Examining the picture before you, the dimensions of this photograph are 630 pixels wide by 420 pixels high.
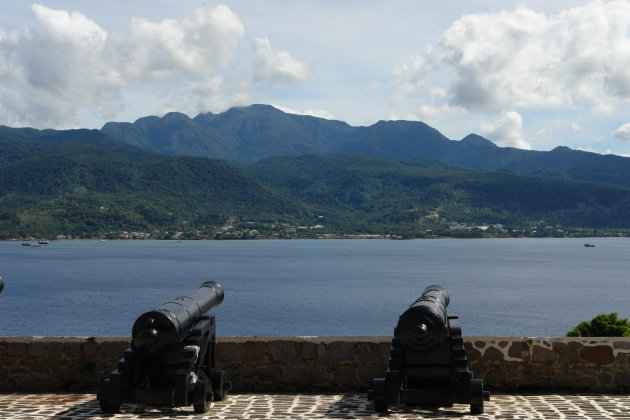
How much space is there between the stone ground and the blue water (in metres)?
42.7

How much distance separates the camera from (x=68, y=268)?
112625 mm

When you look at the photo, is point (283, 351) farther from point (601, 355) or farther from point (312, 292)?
point (312, 292)

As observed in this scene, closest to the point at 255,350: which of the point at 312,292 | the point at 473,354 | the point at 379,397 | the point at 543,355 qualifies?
the point at 379,397

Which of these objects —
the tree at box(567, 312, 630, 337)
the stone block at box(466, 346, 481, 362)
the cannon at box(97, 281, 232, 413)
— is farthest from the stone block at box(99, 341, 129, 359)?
the tree at box(567, 312, 630, 337)

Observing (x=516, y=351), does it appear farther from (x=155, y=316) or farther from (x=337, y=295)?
(x=337, y=295)

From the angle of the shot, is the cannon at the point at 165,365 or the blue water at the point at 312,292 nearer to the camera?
the cannon at the point at 165,365

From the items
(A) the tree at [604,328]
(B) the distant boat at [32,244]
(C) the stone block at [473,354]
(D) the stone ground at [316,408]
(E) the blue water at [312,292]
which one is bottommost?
(E) the blue water at [312,292]

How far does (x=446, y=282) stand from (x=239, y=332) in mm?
43979

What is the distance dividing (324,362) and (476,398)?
219 centimetres

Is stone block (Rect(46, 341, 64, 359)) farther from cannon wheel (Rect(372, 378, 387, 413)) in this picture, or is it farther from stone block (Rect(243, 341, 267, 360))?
cannon wheel (Rect(372, 378, 387, 413))

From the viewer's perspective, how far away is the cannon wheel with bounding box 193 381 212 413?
26.3 feet

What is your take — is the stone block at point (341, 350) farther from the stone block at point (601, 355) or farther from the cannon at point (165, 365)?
the stone block at point (601, 355)

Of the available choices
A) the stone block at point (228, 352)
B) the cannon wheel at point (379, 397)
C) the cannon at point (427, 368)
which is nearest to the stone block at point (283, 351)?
the stone block at point (228, 352)

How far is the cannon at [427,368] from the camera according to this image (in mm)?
7910
